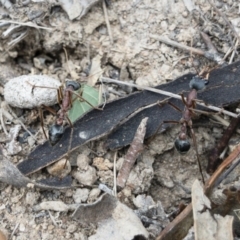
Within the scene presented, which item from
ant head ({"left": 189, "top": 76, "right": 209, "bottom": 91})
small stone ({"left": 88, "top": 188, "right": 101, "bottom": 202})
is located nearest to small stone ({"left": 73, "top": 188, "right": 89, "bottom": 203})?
small stone ({"left": 88, "top": 188, "right": 101, "bottom": 202})

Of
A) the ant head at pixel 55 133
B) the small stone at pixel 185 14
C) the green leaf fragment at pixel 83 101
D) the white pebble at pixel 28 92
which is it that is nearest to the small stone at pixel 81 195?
the ant head at pixel 55 133

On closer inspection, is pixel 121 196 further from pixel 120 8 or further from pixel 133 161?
pixel 120 8

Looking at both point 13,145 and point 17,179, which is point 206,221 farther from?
point 13,145

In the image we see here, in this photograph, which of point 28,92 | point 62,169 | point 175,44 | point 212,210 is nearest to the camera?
point 212,210

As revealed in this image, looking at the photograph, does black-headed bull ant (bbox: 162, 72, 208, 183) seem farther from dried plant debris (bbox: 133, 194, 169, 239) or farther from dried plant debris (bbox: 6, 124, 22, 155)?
dried plant debris (bbox: 6, 124, 22, 155)

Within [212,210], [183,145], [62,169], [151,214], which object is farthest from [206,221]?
[62,169]
